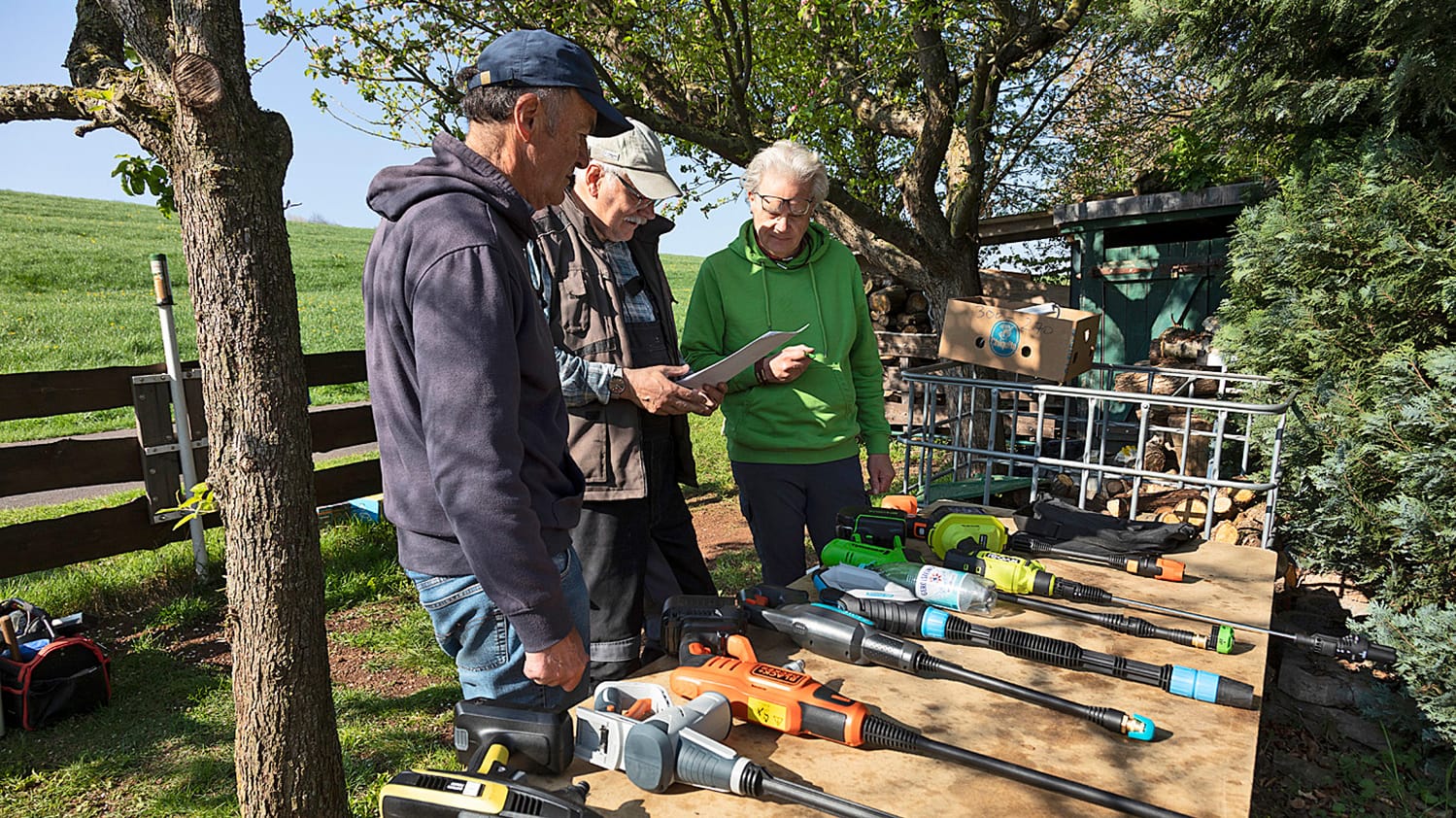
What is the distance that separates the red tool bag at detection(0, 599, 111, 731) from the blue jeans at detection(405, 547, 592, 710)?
11.3 ft

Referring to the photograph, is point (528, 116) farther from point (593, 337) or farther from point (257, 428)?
point (257, 428)

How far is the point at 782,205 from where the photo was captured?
3078 mm

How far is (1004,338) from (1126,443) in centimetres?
221

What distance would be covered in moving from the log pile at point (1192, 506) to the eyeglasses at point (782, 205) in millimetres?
2236

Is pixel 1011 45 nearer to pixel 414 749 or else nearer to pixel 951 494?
pixel 951 494

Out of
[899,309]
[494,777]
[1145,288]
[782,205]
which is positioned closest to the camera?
[494,777]

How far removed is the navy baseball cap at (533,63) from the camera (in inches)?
67.8

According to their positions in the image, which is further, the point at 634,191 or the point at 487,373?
the point at 634,191

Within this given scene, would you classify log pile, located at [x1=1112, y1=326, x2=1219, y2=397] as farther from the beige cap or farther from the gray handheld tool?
the gray handheld tool

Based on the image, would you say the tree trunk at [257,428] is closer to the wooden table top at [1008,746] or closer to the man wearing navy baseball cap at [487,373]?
the man wearing navy baseball cap at [487,373]

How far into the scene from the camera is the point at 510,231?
5.81ft

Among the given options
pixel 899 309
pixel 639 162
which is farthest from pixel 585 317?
pixel 899 309

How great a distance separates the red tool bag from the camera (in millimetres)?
4039

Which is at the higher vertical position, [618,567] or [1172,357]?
[1172,357]
